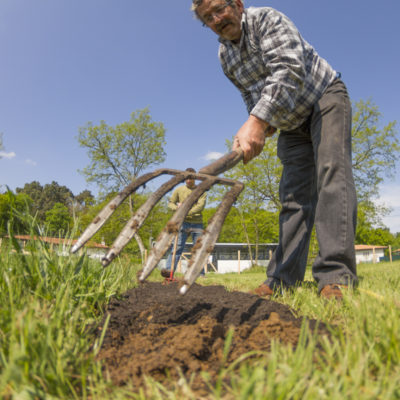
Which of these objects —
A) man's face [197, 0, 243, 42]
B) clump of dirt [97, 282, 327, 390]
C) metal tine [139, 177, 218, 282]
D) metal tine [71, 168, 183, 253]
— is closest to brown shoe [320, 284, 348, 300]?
clump of dirt [97, 282, 327, 390]

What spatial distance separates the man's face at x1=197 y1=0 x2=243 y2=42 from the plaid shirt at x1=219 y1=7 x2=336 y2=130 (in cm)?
6

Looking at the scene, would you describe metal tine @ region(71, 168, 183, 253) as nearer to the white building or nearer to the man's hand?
the man's hand

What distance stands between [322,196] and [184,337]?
1558 millimetres

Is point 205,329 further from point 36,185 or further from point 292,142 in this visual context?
point 36,185

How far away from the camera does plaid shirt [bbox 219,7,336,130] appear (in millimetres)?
2240

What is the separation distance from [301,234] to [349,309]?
4.13 feet

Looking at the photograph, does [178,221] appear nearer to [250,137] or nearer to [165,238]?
[165,238]

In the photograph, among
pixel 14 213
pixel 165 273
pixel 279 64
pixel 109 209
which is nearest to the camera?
pixel 109 209

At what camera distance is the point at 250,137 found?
212 centimetres

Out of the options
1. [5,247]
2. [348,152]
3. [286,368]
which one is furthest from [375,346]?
[5,247]

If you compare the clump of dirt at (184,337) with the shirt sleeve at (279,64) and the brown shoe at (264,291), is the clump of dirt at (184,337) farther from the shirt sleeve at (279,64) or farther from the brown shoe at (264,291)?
the shirt sleeve at (279,64)

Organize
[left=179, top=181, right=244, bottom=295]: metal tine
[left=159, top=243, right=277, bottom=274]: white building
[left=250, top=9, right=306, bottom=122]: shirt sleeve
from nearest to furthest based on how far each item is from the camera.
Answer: [left=179, top=181, right=244, bottom=295]: metal tine
[left=250, top=9, right=306, bottom=122]: shirt sleeve
[left=159, top=243, right=277, bottom=274]: white building

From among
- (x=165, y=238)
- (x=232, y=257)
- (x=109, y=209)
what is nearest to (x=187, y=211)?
(x=165, y=238)

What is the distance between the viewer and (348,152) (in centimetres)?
241
